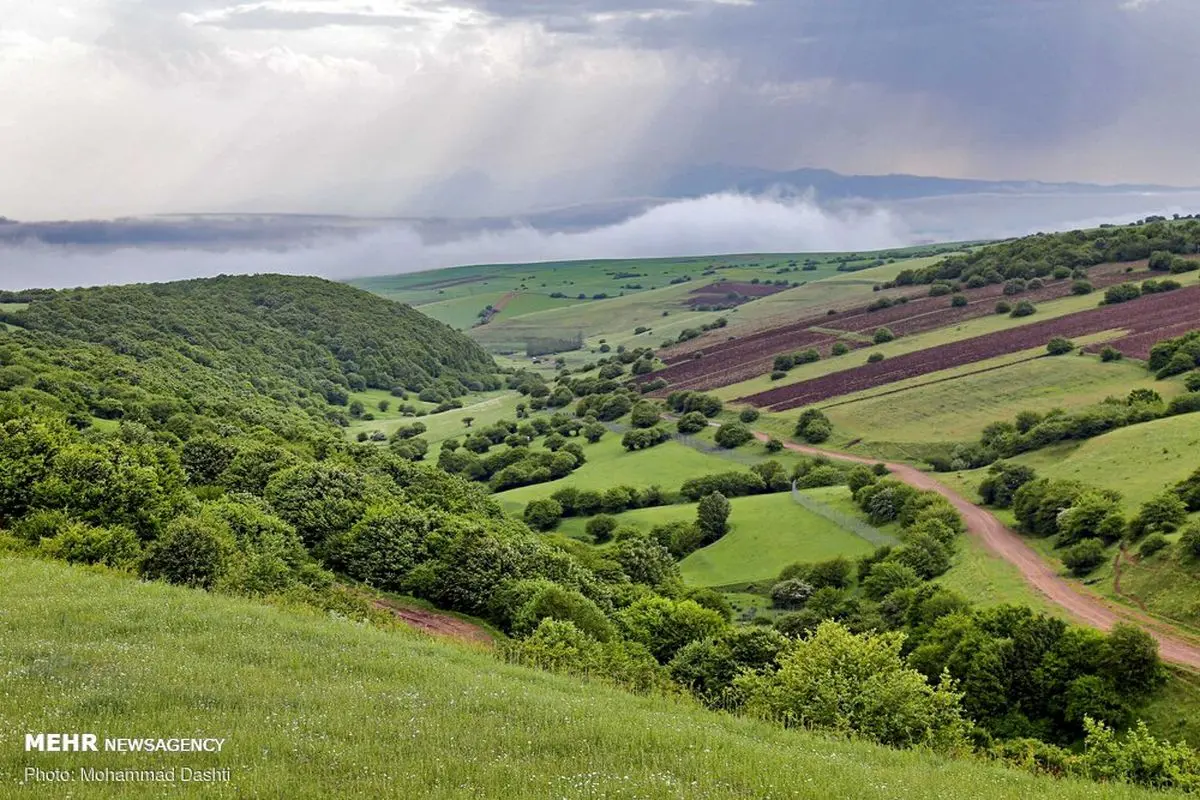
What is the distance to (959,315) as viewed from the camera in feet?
434

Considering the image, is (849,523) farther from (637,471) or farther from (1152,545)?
(637,471)

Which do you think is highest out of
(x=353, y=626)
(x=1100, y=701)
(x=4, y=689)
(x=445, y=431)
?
(x=4, y=689)

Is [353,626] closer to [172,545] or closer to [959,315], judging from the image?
[172,545]

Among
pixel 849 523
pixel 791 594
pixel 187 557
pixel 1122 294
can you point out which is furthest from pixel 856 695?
pixel 1122 294

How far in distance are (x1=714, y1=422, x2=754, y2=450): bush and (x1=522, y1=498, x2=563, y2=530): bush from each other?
23578 mm

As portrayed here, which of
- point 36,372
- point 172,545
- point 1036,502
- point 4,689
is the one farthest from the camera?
point 36,372

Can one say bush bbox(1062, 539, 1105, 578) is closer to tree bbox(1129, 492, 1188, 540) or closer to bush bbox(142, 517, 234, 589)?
tree bbox(1129, 492, 1188, 540)

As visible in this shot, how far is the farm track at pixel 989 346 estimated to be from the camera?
10631 centimetres

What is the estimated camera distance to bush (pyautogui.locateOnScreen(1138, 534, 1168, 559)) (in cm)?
4431

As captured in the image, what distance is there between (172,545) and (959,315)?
12492cm

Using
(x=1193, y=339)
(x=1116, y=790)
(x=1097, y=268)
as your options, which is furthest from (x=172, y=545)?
(x=1097, y=268)

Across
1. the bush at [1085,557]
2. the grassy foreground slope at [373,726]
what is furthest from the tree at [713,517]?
the grassy foreground slope at [373,726]

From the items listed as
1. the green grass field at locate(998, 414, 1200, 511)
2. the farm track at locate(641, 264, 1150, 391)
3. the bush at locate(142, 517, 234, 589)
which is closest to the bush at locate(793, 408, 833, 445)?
the green grass field at locate(998, 414, 1200, 511)

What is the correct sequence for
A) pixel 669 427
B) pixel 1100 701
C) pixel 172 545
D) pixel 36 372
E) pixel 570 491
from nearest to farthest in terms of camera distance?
pixel 172 545
pixel 1100 701
pixel 36 372
pixel 570 491
pixel 669 427
